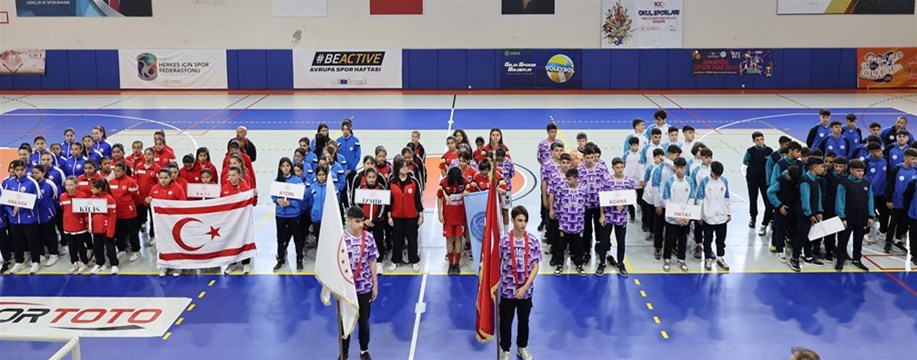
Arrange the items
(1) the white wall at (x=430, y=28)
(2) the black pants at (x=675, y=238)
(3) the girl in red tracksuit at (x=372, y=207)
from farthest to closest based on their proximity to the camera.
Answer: (1) the white wall at (x=430, y=28), (2) the black pants at (x=675, y=238), (3) the girl in red tracksuit at (x=372, y=207)

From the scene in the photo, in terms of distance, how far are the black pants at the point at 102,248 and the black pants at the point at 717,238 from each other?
9580mm

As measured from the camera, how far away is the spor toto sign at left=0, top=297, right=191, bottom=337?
10.7m

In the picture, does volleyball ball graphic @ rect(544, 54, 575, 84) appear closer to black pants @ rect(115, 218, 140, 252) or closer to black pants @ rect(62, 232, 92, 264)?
black pants @ rect(115, 218, 140, 252)

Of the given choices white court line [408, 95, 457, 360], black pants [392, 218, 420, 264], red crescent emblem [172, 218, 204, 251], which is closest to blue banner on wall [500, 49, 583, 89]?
white court line [408, 95, 457, 360]

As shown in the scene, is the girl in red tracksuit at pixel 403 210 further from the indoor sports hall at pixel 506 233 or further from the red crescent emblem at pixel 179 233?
the red crescent emblem at pixel 179 233

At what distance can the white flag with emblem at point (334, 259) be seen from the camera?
29.4 ft

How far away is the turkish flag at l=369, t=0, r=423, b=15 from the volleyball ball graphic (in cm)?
674

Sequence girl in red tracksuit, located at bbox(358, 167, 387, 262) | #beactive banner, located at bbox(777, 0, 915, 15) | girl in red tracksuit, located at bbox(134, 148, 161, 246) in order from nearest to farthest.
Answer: girl in red tracksuit, located at bbox(358, 167, 387, 262), girl in red tracksuit, located at bbox(134, 148, 161, 246), #beactive banner, located at bbox(777, 0, 915, 15)

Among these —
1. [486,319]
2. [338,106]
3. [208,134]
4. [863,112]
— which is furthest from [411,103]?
[486,319]

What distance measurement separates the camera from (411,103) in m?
35.0

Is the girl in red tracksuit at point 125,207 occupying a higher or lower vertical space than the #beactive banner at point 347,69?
lower

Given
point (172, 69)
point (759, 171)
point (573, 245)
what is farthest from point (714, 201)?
point (172, 69)

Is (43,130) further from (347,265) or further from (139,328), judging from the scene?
Answer: (347,265)

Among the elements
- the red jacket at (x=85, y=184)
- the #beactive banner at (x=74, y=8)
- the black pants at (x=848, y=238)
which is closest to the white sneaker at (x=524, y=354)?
the black pants at (x=848, y=238)
